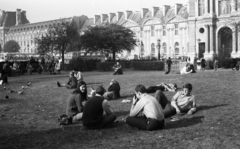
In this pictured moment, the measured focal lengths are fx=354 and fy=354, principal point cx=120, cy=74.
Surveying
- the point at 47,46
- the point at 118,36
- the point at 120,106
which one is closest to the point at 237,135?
the point at 120,106

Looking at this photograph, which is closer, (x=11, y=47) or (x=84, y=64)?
(x=84, y=64)

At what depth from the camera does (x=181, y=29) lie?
243 feet

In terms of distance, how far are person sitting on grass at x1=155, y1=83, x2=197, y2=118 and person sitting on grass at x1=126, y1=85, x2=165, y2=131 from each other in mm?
1889

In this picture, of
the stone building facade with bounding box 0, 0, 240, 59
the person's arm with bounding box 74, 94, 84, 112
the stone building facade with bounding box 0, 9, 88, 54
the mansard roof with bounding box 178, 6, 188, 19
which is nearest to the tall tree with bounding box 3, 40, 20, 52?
the stone building facade with bounding box 0, 9, 88, 54

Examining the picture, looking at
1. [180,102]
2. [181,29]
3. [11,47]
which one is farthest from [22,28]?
[180,102]

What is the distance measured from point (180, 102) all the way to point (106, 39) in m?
39.5

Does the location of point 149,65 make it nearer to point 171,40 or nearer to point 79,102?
point 79,102

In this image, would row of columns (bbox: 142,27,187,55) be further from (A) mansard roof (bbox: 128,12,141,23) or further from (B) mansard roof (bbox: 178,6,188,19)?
(A) mansard roof (bbox: 128,12,141,23)

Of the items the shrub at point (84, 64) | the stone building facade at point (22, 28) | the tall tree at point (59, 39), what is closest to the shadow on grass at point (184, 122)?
the shrub at point (84, 64)

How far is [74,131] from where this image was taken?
30.1ft

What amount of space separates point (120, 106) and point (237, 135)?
557cm

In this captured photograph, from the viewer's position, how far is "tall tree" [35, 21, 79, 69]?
5489 centimetres

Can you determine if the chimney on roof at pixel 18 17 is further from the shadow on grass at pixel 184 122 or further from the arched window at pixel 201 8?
the shadow on grass at pixel 184 122

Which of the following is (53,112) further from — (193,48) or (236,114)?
(193,48)
